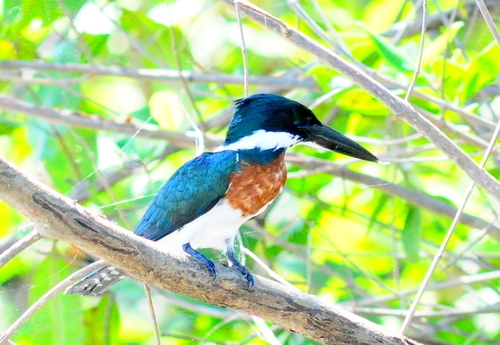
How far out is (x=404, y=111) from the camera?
226 cm

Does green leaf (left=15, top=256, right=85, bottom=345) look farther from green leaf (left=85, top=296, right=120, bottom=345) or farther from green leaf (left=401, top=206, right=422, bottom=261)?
green leaf (left=401, top=206, right=422, bottom=261)

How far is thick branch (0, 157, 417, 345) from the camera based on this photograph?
72.9 inches

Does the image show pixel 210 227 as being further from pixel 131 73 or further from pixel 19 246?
pixel 131 73

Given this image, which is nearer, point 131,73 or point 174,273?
point 174,273

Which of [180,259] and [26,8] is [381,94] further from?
[26,8]

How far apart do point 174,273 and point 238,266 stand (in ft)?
1.44

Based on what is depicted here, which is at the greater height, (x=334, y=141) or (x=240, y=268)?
(x=334, y=141)

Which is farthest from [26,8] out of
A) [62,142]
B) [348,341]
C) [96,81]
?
[96,81]

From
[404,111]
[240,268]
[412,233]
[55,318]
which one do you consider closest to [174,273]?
[240,268]

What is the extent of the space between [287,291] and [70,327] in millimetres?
1307

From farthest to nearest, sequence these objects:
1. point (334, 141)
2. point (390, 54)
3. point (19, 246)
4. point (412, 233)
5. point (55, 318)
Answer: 1. point (412, 233)
2. point (55, 318)
3. point (390, 54)
4. point (334, 141)
5. point (19, 246)

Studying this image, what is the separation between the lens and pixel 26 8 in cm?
309

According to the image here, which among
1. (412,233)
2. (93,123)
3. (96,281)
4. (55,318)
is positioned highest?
(93,123)

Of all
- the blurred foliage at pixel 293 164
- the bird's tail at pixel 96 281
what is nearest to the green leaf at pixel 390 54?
the blurred foliage at pixel 293 164
